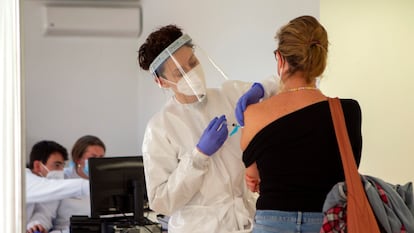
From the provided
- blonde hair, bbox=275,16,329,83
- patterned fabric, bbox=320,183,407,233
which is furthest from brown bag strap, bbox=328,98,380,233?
blonde hair, bbox=275,16,329,83

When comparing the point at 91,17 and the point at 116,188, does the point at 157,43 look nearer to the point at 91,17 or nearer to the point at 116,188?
the point at 116,188

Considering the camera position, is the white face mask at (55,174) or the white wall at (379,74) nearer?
the white wall at (379,74)

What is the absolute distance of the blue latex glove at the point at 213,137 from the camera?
1838 millimetres

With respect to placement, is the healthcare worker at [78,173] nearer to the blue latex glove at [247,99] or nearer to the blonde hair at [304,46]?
the blue latex glove at [247,99]

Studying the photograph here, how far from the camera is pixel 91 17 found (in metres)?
4.62

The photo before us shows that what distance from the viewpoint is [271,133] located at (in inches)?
56.2

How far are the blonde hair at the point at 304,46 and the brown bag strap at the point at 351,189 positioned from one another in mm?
131

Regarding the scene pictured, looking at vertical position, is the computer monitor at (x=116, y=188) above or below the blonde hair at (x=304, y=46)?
below

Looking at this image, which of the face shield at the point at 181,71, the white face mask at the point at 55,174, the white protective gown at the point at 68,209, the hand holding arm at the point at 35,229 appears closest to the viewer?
the face shield at the point at 181,71

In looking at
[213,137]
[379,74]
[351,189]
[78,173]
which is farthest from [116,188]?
[351,189]

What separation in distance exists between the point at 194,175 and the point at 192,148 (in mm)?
139

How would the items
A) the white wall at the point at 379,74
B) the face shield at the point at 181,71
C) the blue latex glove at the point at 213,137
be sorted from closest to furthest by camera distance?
the blue latex glove at the point at 213,137, the face shield at the point at 181,71, the white wall at the point at 379,74

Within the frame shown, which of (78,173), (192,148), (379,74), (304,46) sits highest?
(379,74)

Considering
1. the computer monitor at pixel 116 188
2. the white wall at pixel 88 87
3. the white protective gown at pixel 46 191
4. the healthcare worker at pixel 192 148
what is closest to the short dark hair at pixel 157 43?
the healthcare worker at pixel 192 148
